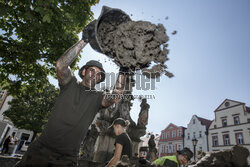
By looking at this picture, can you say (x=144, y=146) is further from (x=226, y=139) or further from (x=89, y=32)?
(x=226, y=139)

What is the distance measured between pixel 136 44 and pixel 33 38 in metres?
4.34

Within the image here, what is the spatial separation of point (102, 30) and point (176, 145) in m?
36.5

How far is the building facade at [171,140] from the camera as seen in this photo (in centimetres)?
3319

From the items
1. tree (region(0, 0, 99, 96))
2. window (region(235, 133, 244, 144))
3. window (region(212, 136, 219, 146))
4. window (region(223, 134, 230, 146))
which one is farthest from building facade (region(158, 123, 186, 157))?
tree (region(0, 0, 99, 96))

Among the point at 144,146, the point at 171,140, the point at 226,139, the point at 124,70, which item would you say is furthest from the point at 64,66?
the point at 171,140

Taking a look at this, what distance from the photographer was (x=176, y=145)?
3338 cm

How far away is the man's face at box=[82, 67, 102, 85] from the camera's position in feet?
6.39

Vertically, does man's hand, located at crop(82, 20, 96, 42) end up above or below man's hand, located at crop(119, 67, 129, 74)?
above

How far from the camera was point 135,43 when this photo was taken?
71.1 inches

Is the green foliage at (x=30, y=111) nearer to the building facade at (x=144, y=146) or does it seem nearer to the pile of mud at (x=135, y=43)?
the building facade at (x=144, y=146)

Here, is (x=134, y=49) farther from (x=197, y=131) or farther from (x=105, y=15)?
(x=197, y=131)

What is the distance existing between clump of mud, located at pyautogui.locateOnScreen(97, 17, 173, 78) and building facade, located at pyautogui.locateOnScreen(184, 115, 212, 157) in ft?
101

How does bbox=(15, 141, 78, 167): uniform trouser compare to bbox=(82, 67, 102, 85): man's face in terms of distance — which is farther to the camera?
bbox=(82, 67, 102, 85): man's face

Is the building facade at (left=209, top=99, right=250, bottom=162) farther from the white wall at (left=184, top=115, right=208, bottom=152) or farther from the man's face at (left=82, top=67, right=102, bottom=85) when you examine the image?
the man's face at (left=82, top=67, right=102, bottom=85)
